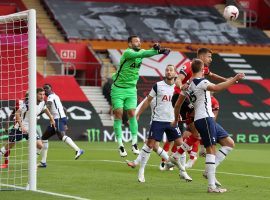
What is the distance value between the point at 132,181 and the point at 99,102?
2288 cm

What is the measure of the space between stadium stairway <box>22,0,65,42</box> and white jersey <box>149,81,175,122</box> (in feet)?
88.0

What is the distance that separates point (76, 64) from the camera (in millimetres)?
42344

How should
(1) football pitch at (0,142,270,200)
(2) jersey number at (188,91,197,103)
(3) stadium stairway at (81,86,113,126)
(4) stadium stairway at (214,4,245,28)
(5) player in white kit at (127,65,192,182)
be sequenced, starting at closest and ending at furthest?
(1) football pitch at (0,142,270,200) < (2) jersey number at (188,91,197,103) < (5) player in white kit at (127,65,192,182) < (3) stadium stairway at (81,86,113,126) < (4) stadium stairway at (214,4,245,28)

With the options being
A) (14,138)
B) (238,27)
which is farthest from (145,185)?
(238,27)

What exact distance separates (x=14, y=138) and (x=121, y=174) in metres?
2.98

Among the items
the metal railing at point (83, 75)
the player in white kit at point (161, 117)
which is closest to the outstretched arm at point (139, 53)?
the player in white kit at point (161, 117)

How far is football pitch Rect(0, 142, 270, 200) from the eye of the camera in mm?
13625

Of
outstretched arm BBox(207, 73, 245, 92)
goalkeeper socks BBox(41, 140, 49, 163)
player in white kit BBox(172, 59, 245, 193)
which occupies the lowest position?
goalkeeper socks BBox(41, 140, 49, 163)

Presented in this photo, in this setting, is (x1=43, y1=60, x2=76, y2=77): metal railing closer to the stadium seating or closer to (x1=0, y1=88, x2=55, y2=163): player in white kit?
the stadium seating

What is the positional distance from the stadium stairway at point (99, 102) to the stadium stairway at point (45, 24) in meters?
5.00

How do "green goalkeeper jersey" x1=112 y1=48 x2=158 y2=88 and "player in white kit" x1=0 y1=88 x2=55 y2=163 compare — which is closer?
"player in white kit" x1=0 y1=88 x2=55 y2=163

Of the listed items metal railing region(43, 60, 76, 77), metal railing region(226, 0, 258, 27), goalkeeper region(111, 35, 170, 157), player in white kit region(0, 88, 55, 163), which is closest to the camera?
player in white kit region(0, 88, 55, 163)

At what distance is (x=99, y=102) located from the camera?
38938mm

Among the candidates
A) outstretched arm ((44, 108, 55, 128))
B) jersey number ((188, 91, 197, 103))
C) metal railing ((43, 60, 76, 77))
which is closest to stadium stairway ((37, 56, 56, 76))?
metal railing ((43, 60, 76, 77))
